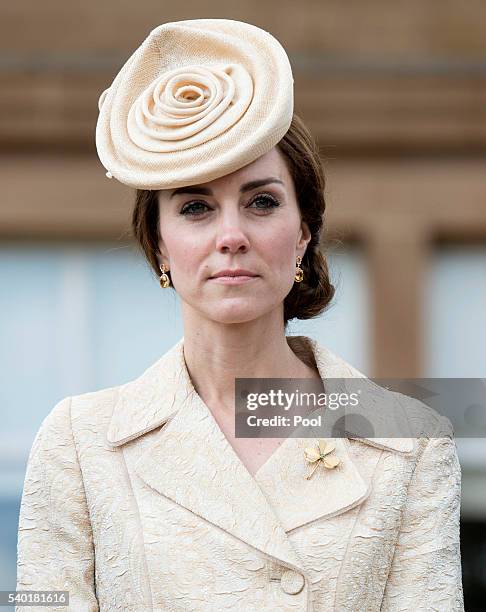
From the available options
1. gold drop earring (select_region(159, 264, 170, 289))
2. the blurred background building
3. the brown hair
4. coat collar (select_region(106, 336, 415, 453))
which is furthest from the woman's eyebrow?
the blurred background building

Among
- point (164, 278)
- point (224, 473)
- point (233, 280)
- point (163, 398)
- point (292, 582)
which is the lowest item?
point (292, 582)

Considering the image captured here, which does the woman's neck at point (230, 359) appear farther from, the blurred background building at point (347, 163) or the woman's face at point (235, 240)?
the blurred background building at point (347, 163)

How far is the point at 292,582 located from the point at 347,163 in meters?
6.64

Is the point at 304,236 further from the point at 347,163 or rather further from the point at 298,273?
the point at 347,163

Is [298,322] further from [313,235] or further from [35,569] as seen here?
[35,569]

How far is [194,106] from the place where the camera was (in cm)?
391

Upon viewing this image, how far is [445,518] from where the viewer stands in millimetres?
3922

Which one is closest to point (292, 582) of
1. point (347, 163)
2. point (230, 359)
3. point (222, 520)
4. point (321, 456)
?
point (222, 520)

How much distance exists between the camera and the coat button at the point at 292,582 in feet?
12.5

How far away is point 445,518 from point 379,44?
255 inches

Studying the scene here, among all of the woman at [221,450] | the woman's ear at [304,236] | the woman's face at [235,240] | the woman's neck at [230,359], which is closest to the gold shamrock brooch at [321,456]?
the woman at [221,450]

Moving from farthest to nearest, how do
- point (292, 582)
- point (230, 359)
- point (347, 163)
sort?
1. point (347, 163)
2. point (230, 359)
3. point (292, 582)

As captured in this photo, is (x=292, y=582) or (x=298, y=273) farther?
(x=298, y=273)

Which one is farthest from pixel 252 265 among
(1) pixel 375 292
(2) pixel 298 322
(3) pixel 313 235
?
(1) pixel 375 292
